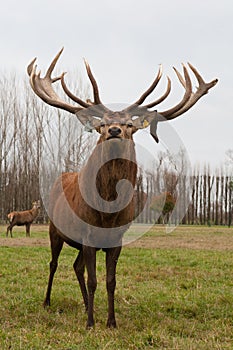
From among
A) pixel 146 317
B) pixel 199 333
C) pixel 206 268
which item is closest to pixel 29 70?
pixel 146 317

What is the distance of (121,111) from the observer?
4.77 metres

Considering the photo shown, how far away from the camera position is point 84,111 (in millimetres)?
4969

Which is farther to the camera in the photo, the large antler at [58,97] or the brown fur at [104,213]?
the large antler at [58,97]

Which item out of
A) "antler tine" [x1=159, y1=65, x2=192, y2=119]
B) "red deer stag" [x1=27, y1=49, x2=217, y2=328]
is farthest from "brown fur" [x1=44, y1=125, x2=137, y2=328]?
"antler tine" [x1=159, y1=65, x2=192, y2=119]

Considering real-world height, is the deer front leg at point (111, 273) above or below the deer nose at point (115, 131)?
below

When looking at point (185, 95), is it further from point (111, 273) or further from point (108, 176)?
point (111, 273)

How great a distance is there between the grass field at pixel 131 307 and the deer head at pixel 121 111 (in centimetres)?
183

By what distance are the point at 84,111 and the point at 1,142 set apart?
29626mm

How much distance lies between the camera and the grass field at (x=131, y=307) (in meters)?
4.20

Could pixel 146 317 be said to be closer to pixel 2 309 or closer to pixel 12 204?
pixel 2 309

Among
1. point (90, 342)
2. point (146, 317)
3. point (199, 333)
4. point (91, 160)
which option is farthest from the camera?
point (146, 317)

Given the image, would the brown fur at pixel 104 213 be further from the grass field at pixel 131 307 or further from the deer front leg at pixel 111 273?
the grass field at pixel 131 307

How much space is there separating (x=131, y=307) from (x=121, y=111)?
93.2 inches

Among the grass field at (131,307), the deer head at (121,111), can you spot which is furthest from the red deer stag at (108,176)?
the grass field at (131,307)
